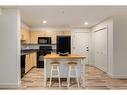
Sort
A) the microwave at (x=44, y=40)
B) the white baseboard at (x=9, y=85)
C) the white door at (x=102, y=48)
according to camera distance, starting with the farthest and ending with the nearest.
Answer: the microwave at (x=44, y=40)
the white door at (x=102, y=48)
the white baseboard at (x=9, y=85)

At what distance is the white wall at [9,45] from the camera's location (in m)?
5.21

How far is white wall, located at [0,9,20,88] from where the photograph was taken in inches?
205

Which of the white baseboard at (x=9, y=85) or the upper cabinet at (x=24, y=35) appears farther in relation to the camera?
the upper cabinet at (x=24, y=35)

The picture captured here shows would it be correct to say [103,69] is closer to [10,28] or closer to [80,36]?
[80,36]

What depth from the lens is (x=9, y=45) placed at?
523 centimetres

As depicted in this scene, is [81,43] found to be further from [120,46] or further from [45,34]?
[120,46]

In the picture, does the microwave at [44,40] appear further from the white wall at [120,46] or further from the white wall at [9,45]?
the white wall at [9,45]

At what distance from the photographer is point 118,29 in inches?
260

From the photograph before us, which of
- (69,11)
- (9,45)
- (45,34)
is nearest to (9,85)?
(9,45)

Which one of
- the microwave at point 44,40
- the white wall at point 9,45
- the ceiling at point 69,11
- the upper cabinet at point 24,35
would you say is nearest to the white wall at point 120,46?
the ceiling at point 69,11

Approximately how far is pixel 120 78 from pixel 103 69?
1.61 metres

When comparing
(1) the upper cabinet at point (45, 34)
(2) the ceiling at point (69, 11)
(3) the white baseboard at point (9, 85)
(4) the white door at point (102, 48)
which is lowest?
(3) the white baseboard at point (9, 85)

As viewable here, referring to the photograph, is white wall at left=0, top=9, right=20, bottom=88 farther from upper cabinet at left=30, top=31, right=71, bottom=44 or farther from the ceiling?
upper cabinet at left=30, top=31, right=71, bottom=44
